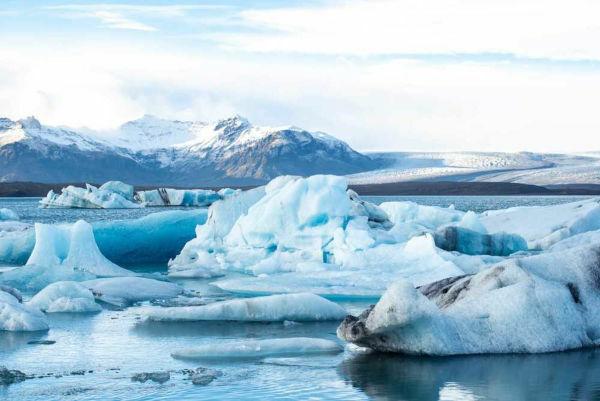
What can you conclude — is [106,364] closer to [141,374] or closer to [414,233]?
[141,374]

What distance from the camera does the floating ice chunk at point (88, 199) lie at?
186ft

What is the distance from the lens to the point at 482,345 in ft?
29.7

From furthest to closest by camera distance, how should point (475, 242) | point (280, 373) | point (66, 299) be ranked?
point (475, 242), point (66, 299), point (280, 373)

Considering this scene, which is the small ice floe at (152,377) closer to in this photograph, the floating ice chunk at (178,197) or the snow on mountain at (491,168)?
the floating ice chunk at (178,197)

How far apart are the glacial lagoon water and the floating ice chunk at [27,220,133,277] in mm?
6465

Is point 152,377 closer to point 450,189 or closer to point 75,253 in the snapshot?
point 75,253

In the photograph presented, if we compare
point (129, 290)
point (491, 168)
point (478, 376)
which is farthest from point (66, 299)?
point (491, 168)

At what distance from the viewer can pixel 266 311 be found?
11453 mm

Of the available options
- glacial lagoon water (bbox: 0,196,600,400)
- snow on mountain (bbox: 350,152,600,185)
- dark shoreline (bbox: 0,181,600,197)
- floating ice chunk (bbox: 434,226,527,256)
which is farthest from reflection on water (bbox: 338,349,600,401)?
snow on mountain (bbox: 350,152,600,185)

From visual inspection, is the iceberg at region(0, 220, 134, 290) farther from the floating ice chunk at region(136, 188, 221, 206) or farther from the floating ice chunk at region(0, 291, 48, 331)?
the floating ice chunk at region(136, 188, 221, 206)

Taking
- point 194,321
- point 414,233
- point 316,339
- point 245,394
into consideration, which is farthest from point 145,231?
point 245,394

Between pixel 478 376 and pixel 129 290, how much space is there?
745 centimetres

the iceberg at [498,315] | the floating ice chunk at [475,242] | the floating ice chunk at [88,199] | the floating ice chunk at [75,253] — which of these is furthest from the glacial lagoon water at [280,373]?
the floating ice chunk at [88,199]

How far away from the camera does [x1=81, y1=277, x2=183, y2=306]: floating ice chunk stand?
14.0m
